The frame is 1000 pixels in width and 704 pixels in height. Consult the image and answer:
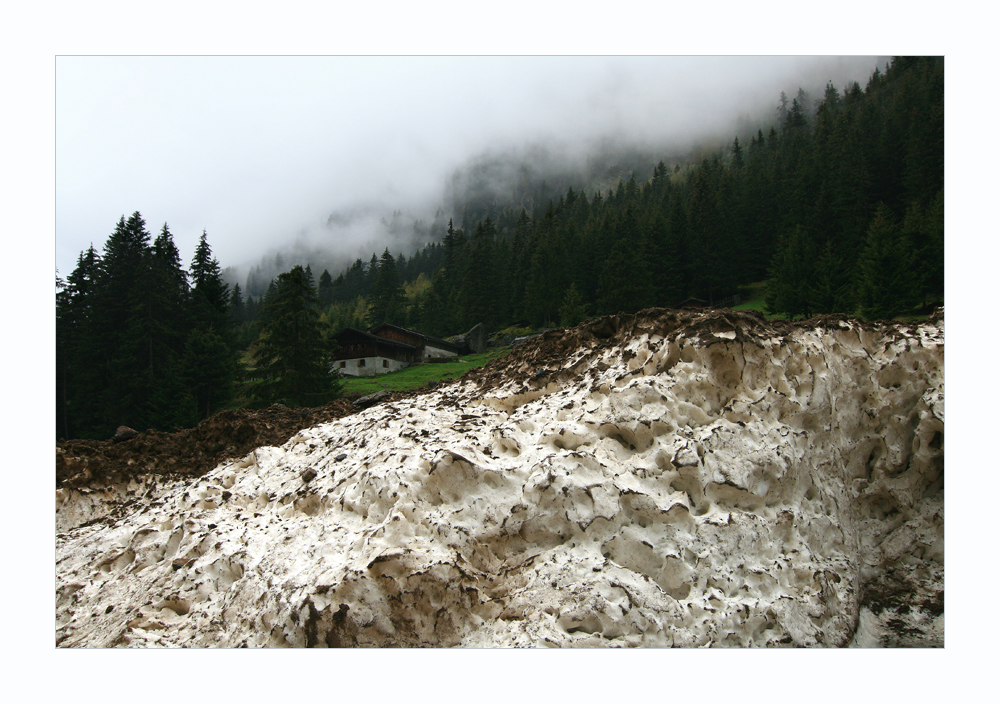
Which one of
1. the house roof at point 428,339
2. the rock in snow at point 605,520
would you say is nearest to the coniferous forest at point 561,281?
the house roof at point 428,339

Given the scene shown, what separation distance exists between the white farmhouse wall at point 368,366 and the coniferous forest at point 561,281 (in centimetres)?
251

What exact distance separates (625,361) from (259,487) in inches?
207

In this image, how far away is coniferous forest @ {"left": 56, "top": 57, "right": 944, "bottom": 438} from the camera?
21281 millimetres

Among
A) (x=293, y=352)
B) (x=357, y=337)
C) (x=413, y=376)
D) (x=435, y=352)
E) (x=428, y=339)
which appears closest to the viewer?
(x=293, y=352)

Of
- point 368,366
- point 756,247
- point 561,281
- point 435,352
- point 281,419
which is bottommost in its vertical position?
point 281,419

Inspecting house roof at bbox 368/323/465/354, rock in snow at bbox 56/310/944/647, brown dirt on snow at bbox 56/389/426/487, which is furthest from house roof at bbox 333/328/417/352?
rock in snow at bbox 56/310/944/647

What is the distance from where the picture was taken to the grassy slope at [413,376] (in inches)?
1053

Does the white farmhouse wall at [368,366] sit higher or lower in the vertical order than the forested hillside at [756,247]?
lower

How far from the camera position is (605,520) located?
16.3 ft

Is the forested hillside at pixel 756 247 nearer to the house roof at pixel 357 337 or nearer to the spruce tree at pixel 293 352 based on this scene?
the house roof at pixel 357 337

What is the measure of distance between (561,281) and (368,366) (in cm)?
1376

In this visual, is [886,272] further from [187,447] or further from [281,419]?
[187,447]

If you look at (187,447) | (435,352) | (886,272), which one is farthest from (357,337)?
(886,272)

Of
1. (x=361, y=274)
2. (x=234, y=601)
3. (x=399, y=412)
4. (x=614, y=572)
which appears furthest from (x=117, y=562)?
(x=361, y=274)
